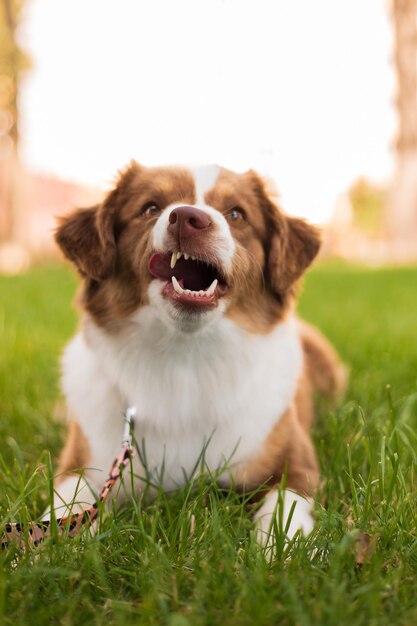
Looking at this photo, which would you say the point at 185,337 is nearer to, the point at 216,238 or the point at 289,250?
the point at 216,238

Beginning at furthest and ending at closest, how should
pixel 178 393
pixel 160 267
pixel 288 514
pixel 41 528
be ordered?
pixel 178 393, pixel 160 267, pixel 288 514, pixel 41 528

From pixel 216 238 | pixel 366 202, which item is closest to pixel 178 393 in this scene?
pixel 216 238

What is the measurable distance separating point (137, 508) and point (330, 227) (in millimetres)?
23298

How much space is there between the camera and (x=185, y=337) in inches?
114

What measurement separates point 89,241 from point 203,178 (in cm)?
60

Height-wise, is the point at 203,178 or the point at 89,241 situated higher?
the point at 203,178

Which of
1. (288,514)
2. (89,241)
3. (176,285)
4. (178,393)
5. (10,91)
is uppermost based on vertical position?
(10,91)

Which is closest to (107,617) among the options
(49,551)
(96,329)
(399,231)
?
(49,551)

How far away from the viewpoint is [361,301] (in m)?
8.48

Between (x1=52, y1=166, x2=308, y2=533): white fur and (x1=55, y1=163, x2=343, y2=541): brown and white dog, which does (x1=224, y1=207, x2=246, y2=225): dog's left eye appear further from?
(x1=52, y1=166, x2=308, y2=533): white fur

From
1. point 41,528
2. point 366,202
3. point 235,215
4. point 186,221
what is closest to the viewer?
point 41,528

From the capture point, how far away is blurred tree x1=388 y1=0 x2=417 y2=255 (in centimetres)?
1853

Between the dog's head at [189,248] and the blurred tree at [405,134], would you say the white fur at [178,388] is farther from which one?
the blurred tree at [405,134]

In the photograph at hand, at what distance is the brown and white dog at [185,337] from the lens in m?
2.73
